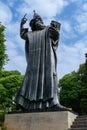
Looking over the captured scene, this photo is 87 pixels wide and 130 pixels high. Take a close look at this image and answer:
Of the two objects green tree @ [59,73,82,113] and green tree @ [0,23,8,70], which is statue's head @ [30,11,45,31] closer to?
green tree @ [0,23,8,70]

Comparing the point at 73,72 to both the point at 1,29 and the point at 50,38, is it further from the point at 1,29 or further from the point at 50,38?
the point at 50,38

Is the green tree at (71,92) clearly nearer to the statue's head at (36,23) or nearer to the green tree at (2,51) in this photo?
the green tree at (2,51)

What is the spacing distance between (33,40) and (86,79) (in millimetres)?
30134

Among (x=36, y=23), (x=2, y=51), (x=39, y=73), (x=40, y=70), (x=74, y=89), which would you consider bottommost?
(x=39, y=73)

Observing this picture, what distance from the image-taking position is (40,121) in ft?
48.8

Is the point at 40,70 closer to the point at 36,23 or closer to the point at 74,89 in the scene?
the point at 36,23

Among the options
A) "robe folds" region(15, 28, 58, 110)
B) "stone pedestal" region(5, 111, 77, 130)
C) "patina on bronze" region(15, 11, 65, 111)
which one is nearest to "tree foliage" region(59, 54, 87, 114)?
"patina on bronze" region(15, 11, 65, 111)

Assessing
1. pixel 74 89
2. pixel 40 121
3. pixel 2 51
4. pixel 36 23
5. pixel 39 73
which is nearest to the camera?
pixel 40 121

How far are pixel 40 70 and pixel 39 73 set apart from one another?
0.14 m

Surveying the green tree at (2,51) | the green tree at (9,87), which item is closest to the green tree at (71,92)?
Result: the green tree at (9,87)

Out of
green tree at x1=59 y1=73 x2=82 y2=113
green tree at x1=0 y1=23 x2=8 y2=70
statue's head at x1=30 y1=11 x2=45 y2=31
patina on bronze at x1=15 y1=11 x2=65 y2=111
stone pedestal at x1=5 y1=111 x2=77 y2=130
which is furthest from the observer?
green tree at x1=59 y1=73 x2=82 y2=113

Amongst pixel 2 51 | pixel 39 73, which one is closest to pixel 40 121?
pixel 39 73

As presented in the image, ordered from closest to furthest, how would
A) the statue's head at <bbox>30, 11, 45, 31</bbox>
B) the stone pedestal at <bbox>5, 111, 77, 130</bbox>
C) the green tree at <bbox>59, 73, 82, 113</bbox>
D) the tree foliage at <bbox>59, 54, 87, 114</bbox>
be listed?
the stone pedestal at <bbox>5, 111, 77, 130</bbox> < the statue's head at <bbox>30, 11, 45, 31</bbox> < the tree foliage at <bbox>59, 54, 87, 114</bbox> < the green tree at <bbox>59, 73, 82, 113</bbox>

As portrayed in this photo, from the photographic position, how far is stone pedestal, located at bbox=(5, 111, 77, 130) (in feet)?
47.2
